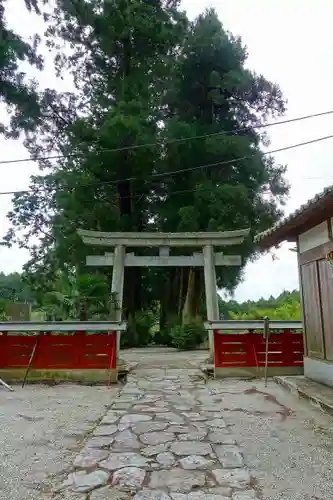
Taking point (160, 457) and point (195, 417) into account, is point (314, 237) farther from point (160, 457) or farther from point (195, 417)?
point (160, 457)

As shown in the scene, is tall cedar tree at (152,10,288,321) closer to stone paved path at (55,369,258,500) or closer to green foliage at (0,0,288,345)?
green foliage at (0,0,288,345)

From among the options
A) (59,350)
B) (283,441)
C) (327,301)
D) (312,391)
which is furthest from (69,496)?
(59,350)

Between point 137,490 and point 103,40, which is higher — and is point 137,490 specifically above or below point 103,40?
below

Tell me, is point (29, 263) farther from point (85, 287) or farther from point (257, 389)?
point (257, 389)

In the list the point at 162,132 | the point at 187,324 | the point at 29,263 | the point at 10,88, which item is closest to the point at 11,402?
the point at 10,88

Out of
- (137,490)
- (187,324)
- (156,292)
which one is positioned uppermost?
(156,292)

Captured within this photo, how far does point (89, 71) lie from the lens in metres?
16.2

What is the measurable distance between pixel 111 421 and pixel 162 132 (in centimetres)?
1086

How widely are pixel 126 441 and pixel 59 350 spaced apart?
4043 mm

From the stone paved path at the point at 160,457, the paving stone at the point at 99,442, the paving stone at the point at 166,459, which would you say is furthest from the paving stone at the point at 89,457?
the paving stone at the point at 166,459

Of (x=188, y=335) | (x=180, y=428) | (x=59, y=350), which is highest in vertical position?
(x=188, y=335)

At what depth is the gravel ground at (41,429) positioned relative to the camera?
299 cm

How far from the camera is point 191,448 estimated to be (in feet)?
11.9

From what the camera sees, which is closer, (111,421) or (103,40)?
(111,421)
